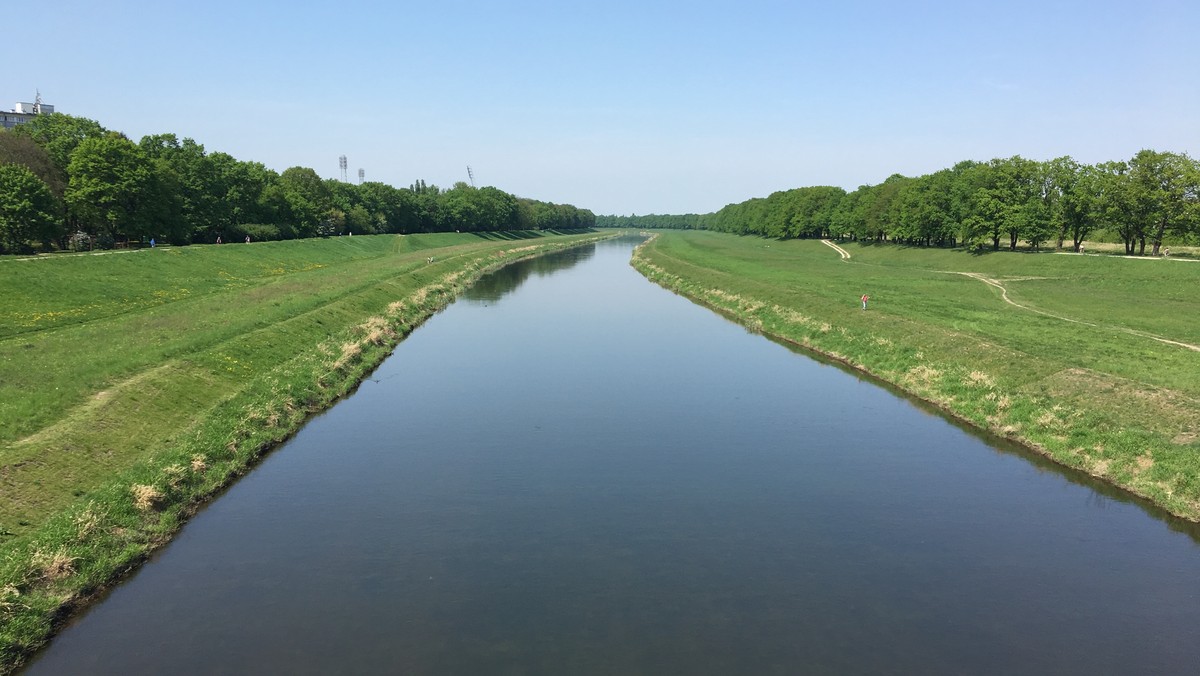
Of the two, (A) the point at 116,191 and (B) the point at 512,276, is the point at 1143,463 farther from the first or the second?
(A) the point at 116,191

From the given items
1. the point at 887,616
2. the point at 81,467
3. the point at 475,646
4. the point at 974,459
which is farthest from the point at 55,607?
the point at 974,459

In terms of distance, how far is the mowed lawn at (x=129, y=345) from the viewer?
744 inches

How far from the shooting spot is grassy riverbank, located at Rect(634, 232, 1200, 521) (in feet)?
76.0

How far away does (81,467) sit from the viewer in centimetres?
1881

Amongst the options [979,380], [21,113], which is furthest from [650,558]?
[21,113]

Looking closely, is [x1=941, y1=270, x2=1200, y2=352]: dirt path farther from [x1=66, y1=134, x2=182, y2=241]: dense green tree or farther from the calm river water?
[x1=66, y1=134, x2=182, y2=241]: dense green tree

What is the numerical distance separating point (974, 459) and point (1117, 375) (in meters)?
9.52

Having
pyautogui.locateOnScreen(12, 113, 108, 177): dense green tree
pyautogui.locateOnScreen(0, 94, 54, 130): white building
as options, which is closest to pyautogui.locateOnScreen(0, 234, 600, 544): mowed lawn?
pyautogui.locateOnScreen(12, 113, 108, 177): dense green tree

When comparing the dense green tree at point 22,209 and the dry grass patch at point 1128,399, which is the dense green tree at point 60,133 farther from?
the dry grass patch at point 1128,399

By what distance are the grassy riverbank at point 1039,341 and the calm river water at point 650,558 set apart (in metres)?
1.94

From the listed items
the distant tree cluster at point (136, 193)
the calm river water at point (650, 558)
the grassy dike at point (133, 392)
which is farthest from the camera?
the distant tree cluster at point (136, 193)

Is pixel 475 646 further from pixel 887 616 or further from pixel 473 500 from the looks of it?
pixel 887 616

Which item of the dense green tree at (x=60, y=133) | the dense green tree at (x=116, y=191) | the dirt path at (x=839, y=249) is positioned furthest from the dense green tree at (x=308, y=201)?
the dirt path at (x=839, y=249)

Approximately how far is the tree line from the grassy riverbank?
763cm
